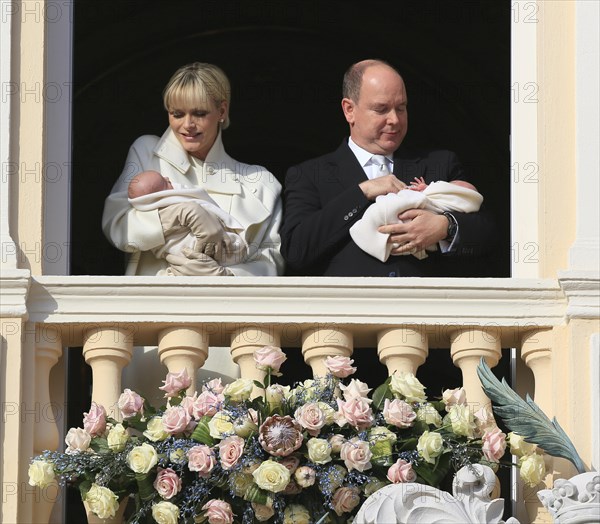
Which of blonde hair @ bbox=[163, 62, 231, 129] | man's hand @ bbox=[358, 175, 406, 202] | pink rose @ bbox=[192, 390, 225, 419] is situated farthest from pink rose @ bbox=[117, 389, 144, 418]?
blonde hair @ bbox=[163, 62, 231, 129]

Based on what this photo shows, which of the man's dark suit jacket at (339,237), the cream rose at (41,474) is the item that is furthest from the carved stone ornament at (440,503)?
the man's dark suit jacket at (339,237)

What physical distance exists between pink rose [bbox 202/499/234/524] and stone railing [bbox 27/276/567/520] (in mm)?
761

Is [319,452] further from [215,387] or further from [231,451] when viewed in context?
[215,387]

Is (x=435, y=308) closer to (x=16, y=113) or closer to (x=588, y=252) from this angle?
(x=588, y=252)

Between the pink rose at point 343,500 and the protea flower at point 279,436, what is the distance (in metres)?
0.24

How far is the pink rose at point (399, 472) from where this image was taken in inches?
347

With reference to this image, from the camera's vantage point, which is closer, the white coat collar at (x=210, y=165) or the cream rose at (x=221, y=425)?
the cream rose at (x=221, y=425)

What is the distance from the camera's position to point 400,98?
1023 centimetres

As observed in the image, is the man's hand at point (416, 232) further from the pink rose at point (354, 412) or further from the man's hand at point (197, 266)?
the pink rose at point (354, 412)

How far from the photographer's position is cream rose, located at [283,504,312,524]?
28.8ft

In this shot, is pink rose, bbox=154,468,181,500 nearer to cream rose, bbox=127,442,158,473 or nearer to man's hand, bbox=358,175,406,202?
cream rose, bbox=127,442,158,473

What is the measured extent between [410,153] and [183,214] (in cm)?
112

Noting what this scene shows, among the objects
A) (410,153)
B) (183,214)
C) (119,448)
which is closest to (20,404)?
(119,448)

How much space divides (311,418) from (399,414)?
348 millimetres
